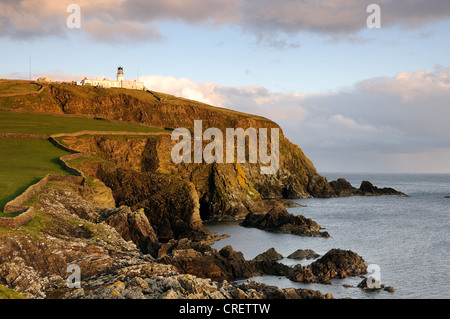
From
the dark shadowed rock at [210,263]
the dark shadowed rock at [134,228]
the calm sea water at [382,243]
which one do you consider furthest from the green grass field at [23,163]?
the calm sea water at [382,243]

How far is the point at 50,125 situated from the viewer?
3344 inches

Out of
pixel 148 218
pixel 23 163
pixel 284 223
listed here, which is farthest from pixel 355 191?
pixel 23 163

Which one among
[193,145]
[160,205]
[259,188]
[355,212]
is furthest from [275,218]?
[259,188]

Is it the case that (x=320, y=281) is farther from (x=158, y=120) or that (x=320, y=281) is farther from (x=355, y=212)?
(x=158, y=120)

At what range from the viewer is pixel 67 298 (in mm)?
23047

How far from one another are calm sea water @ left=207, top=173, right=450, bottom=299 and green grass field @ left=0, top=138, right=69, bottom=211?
20914mm

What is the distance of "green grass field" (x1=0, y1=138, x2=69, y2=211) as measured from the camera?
4124cm

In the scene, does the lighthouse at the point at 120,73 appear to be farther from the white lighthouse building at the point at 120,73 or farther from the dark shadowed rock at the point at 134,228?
the dark shadowed rock at the point at 134,228

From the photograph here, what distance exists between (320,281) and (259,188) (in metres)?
76.9

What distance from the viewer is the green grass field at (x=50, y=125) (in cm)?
7869

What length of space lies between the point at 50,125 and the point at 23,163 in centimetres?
2979

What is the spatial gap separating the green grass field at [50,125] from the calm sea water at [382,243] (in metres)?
31.2

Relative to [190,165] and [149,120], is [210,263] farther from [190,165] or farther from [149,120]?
[149,120]

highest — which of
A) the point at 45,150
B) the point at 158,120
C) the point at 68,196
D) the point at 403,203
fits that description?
the point at 158,120
